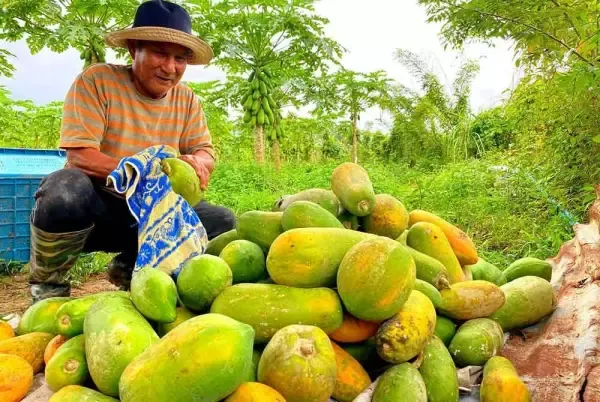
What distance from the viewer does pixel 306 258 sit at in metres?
1.53

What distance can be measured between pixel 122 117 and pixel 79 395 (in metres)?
2.27

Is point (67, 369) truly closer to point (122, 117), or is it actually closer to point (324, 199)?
point (324, 199)

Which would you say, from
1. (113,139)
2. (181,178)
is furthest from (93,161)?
(181,178)

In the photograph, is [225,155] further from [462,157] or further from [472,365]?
[472,365]

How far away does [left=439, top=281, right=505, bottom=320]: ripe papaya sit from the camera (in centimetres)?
169

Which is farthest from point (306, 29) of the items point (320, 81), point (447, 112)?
point (447, 112)

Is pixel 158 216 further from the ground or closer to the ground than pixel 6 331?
further from the ground

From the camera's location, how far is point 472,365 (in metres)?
1.59

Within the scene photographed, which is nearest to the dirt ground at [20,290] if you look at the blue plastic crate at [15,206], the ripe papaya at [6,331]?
the blue plastic crate at [15,206]

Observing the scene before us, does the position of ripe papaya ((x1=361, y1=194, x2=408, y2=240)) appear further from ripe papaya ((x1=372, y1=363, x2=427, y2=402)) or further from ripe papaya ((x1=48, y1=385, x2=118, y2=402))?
ripe papaya ((x1=48, y1=385, x2=118, y2=402))

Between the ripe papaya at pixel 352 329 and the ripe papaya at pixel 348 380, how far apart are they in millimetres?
64

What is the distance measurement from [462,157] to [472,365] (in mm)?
11213

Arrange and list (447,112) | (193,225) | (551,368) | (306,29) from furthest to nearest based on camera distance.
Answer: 1. (447,112)
2. (306,29)
3. (193,225)
4. (551,368)

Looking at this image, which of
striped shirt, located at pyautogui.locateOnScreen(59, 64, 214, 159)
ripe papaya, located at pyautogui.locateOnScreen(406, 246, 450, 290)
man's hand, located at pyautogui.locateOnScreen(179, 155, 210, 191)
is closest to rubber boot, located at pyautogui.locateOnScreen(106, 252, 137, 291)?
striped shirt, located at pyautogui.locateOnScreen(59, 64, 214, 159)
